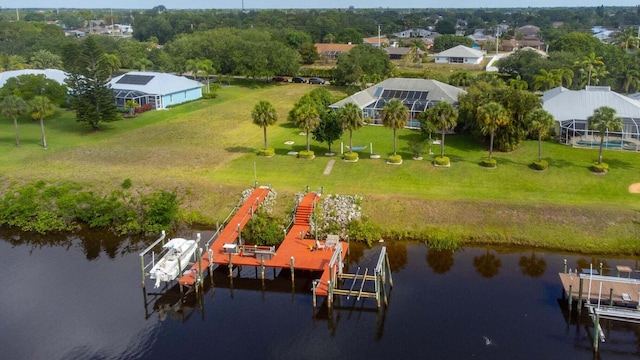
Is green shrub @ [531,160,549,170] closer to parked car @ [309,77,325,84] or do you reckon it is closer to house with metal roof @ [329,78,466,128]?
house with metal roof @ [329,78,466,128]

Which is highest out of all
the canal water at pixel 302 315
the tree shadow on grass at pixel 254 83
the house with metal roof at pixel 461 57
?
the house with metal roof at pixel 461 57

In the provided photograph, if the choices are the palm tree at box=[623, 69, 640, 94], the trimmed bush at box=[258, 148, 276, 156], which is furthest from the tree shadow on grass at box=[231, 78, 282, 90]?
the palm tree at box=[623, 69, 640, 94]

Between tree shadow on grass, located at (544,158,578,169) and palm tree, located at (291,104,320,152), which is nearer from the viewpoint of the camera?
tree shadow on grass, located at (544,158,578,169)

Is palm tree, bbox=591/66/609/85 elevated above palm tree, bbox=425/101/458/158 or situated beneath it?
elevated above

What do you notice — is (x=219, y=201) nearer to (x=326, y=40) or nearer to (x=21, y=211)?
(x=21, y=211)

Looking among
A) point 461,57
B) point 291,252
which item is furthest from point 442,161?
point 461,57

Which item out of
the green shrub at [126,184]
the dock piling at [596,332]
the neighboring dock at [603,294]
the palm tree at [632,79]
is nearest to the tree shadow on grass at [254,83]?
the green shrub at [126,184]

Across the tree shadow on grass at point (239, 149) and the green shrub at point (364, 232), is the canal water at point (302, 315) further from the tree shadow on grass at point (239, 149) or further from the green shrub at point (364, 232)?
the tree shadow on grass at point (239, 149)
